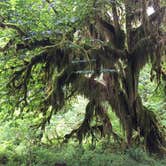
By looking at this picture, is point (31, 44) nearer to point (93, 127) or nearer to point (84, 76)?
point (84, 76)

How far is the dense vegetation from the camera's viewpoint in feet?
16.7

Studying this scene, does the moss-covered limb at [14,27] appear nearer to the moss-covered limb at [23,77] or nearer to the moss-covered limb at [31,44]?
the moss-covered limb at [31,44]

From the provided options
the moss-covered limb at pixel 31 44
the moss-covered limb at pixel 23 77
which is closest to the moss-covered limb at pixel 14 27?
the moss-covered limb at pixel 31 44

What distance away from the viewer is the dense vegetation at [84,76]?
5082 millimetres

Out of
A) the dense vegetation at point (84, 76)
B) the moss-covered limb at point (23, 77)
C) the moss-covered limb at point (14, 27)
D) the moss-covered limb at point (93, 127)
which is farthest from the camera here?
the moss-covered limb at point (93, 127)

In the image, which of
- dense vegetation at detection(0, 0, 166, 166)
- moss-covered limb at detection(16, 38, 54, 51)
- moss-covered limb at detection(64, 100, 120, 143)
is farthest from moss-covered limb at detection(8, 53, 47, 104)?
moss-covered limb at detection(64, 100, 120, 143)

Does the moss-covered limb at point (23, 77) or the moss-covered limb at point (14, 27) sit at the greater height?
the moss-covered limb at point (14, 27)

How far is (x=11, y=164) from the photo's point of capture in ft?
20.7

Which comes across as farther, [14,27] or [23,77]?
[23,77]

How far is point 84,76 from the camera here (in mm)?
6684

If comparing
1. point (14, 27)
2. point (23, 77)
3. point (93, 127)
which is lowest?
point (93, 127)

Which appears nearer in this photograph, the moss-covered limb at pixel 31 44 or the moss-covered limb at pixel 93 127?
the moss-covered limb at pixel 31 44

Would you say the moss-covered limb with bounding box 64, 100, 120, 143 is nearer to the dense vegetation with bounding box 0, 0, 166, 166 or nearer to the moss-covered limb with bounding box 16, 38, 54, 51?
the dense vegetation with bounding box 0, 0, 166, 166

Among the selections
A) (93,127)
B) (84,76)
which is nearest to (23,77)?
(84,76)
